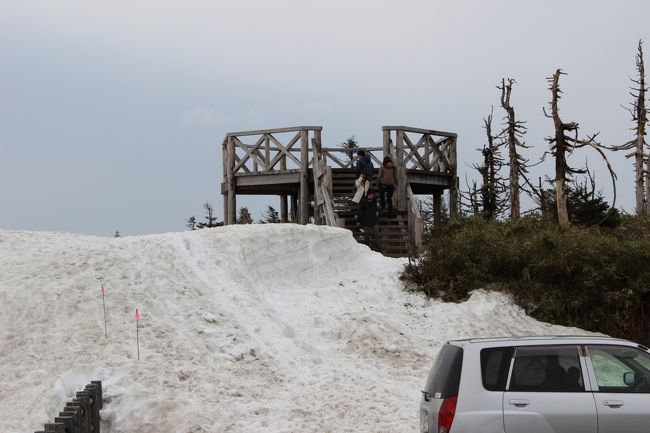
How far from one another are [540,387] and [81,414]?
4523 mm

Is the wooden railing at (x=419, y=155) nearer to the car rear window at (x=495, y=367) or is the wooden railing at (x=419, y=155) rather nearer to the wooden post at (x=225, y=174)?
the wooden post at (x=225, y=174)

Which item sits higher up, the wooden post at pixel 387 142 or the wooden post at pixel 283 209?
the wooden post at pixel 387 142

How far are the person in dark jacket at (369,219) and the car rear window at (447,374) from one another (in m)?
12.3

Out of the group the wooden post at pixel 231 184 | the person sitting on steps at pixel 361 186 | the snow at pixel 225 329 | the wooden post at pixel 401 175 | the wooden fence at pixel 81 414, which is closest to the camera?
the wooden fence at pixel 81 414

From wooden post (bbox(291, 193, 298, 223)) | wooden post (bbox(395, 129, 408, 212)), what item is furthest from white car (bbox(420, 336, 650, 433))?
wooden post (bbox(291, 193, 298, 223))

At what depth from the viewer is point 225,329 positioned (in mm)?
11703

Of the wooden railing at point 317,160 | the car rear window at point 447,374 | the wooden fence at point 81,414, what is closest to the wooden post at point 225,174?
the wooden railing at point 317,160

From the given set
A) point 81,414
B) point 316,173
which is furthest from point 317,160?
point 81,414

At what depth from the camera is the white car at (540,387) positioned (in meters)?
6.34

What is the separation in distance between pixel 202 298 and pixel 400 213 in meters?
9.46

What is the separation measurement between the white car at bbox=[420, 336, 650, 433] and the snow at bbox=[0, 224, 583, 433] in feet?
9.84

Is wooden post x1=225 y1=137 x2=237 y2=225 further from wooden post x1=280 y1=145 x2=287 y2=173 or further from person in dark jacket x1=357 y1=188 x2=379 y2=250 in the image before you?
person in dark jacket x1=357 y1=188 x2=379 y2=250

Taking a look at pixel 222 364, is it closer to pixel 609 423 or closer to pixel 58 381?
pixel 58 381

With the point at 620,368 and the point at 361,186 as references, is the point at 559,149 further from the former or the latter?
the point at 620,368
